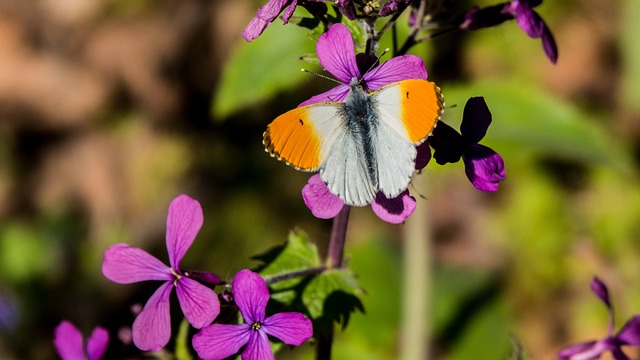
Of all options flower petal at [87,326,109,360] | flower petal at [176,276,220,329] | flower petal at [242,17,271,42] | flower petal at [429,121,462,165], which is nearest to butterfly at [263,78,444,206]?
flower petal at [429,121,462,165]

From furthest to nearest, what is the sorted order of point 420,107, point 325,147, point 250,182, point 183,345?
1. point 250,182
2. point 183,345
3. point 325,147
4. point 420,107

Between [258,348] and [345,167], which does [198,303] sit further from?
[345,167]

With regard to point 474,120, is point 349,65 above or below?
above

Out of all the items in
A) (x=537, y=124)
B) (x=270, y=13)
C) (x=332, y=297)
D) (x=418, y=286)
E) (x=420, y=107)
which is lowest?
(x=418, y=286)

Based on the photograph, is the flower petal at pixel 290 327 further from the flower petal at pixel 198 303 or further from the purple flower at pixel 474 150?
the purple flower at pixel 474 150

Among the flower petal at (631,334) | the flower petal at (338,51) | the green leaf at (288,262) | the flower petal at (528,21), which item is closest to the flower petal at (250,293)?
the green leaf at (288,262)

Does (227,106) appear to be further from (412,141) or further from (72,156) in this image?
(72,156)

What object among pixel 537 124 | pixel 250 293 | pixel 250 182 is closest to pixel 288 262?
pixel 250 293
